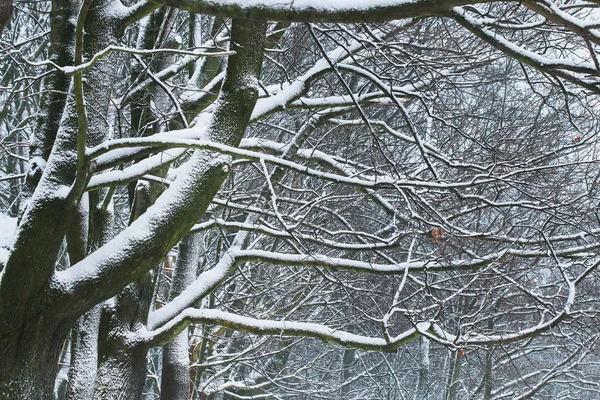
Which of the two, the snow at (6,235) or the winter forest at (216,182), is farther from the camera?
the snow at (6,235)

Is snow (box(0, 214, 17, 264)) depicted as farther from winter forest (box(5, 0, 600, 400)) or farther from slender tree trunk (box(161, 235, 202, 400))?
slender tree trunk (box(161, 235, 202, 400))

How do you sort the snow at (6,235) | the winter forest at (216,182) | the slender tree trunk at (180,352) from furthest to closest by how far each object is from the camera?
the slender tree trunk at (180,352), the snow at (6,235), the winter forest at (216,182)

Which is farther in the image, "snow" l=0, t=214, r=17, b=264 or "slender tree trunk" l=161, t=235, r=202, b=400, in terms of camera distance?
"slender tree trunk" l=161, t=235, r=202, b=400

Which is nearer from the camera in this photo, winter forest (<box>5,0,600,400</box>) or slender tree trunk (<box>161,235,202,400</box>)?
winter forest (<box>5,0,600,400</box>)

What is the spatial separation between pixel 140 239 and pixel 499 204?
2.89 m

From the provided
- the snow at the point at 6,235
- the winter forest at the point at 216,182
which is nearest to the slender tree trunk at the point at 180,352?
the winter forest at the point at 216,182

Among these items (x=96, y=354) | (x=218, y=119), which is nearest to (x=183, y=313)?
(x=96, y=354)

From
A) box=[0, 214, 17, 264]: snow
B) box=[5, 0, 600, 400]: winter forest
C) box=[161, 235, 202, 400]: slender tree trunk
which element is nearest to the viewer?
box=[5, 0, 600, 400]: winter forest

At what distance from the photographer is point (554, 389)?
21.1 meters

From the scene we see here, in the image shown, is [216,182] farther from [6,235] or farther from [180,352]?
[180,352]

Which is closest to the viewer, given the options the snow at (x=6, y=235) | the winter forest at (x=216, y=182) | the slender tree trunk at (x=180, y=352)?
the winter forest at (x=216, y=182)

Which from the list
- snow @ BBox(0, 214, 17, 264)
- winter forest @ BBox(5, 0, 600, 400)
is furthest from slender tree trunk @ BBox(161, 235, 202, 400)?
snow @ BBox(0, 214, 17, 264)

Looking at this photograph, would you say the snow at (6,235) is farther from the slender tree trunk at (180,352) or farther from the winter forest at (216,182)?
the slender tree trunk at (180,352)

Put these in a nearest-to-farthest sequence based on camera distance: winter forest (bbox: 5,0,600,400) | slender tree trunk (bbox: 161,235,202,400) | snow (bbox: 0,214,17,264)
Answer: winter forest (bbox: 5,0,600,400)
snow (bbox: 0,214,17,264)
slender tree trunk (bbox: 161,235,202,400)
